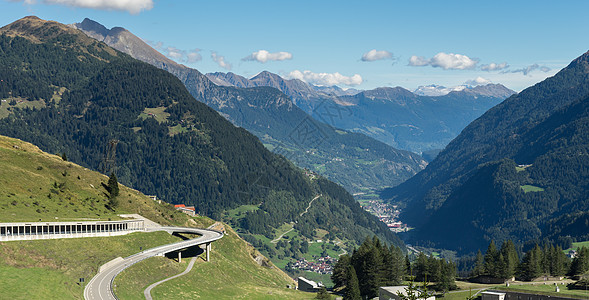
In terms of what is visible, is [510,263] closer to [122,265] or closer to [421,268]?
[421,268]

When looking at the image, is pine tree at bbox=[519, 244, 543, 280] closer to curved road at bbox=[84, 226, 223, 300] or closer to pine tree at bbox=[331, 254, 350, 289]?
pine tree at bbox=[331, 254, 350, 289]

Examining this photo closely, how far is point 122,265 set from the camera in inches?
3967

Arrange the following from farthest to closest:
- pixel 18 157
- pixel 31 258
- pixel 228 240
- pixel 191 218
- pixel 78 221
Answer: pixel 191 218 < pixel 228 240 < pixel 18 157 < pixel 78 221 < pixel 31 258

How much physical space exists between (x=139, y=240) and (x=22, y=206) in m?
25.4

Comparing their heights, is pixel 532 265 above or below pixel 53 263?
below

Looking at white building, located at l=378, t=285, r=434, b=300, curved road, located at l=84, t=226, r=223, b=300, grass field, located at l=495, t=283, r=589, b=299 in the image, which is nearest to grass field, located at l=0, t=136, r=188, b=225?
curved road, located at l=84, t=226, r=223, b=300

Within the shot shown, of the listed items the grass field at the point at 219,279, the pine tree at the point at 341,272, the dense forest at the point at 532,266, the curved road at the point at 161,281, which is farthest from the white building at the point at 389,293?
the curved road at the point at 161,281

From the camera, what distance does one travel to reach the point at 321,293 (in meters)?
128

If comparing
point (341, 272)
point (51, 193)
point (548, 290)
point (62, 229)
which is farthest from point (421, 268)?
point (51, 193)

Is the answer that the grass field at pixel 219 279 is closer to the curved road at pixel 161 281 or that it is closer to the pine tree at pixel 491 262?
the curved road at pixel 161 281

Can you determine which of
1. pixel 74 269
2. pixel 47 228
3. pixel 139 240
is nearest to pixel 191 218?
pixel 139 240

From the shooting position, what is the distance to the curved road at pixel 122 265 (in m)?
83.2

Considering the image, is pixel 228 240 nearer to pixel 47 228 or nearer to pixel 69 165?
pixel 69 165

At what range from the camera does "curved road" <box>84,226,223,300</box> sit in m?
83.2
